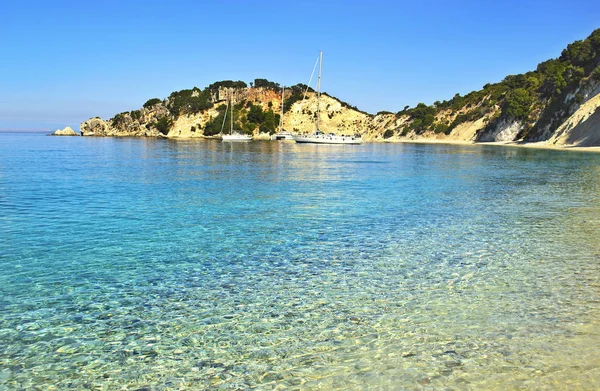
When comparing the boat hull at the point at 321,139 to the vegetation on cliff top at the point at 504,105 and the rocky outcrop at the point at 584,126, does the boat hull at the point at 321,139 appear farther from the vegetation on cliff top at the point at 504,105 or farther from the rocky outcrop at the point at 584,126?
the rocky outcrop at the point at 584,126

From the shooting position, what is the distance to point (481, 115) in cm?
13875

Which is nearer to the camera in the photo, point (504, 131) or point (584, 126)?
point (584, 126)

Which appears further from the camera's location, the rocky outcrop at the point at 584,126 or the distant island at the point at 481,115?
the distant island at the point at 481,115

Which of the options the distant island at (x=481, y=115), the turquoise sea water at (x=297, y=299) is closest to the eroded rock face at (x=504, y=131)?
the distant island at (x=481, y=115)

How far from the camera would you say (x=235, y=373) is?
20.1ft

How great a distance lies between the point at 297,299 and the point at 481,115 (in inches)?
5623

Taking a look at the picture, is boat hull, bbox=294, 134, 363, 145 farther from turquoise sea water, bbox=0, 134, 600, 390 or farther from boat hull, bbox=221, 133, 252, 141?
turquoise sea water, bbox=0, 134, 600, 390

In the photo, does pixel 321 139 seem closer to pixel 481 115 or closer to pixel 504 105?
pixel 504 105

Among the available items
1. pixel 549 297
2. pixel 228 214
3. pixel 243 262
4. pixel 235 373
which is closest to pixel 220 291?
pixel 243 262

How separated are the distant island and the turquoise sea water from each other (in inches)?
2977

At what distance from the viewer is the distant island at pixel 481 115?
89.4 meters

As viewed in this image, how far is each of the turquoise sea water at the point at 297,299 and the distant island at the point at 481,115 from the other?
2977 inches

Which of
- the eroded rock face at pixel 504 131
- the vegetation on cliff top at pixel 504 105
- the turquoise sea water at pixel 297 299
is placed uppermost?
the vegetation on cliff top at pixel 504 105

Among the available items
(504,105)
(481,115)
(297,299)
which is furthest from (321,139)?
(297,299)
